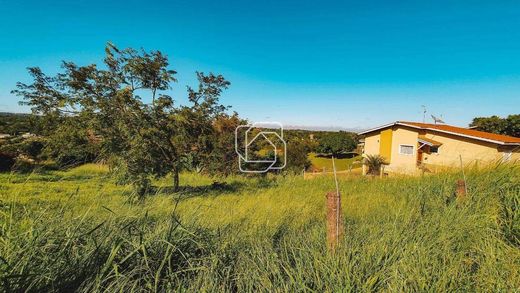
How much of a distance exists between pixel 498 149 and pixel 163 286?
2318 cm

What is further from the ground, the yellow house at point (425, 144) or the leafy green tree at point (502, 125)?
the leafy green tree at point (502, 125)

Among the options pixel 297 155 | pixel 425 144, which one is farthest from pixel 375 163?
pixel 297 155

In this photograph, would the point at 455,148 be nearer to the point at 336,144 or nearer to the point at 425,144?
the point at 425,144

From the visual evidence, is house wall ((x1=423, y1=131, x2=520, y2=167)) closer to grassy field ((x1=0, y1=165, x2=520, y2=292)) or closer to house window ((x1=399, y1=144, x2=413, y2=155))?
Result: house window ((x1=399, y1=144, x2=413, y2=155))

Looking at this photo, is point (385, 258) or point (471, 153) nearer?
point (385, 258)

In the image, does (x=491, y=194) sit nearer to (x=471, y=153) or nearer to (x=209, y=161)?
(x=209, y=161)

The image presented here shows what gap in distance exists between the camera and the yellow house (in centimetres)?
1756

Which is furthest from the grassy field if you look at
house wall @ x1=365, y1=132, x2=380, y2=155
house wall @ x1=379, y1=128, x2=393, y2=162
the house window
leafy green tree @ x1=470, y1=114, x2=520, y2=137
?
leafy green tree @ x1=470, y1=114, x2=520, y2=137

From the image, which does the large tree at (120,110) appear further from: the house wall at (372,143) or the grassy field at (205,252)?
the house wall at (372,143)

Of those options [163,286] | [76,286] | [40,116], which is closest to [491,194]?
[163,286]

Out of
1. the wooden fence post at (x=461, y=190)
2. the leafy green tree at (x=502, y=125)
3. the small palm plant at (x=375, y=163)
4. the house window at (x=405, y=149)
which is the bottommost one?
the small palm plant at (x=375, y=163)

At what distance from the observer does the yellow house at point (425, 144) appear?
17.6 metres

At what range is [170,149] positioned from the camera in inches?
412

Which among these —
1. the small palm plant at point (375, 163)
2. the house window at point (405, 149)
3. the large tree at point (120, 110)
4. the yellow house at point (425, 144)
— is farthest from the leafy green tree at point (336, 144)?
the large tree at point (120, 110)
